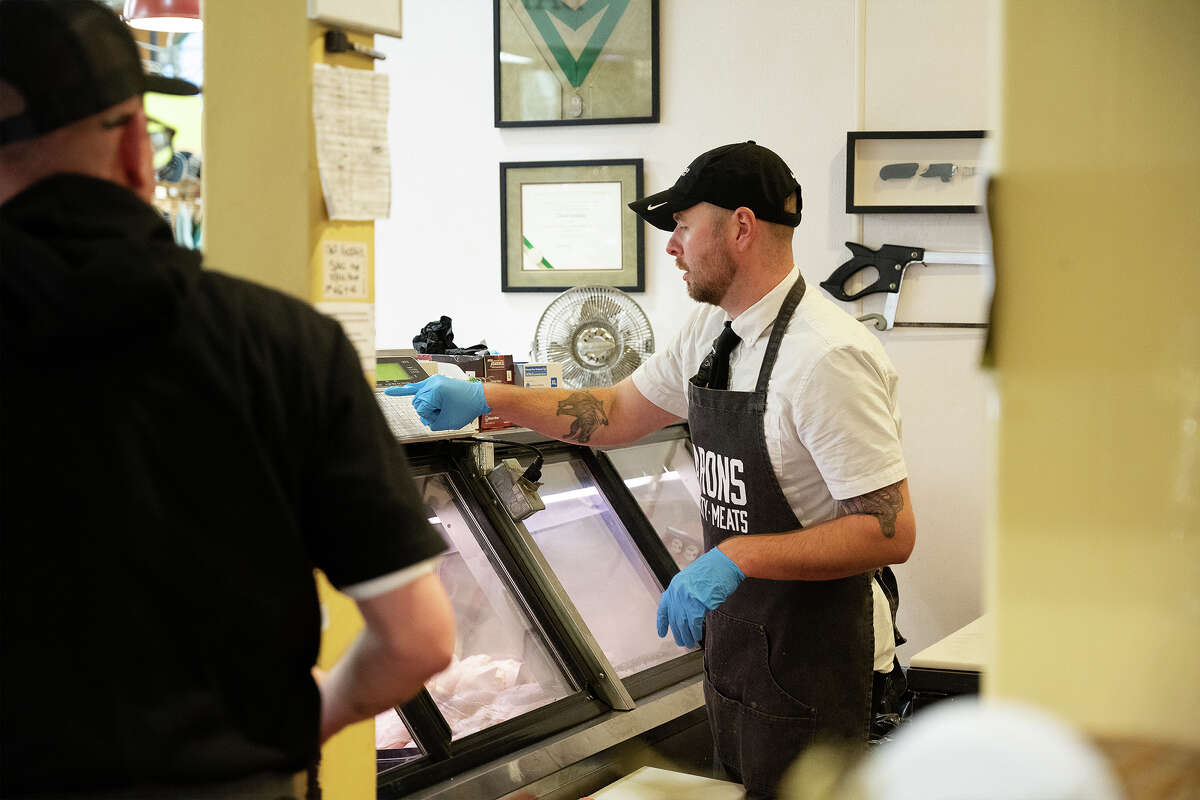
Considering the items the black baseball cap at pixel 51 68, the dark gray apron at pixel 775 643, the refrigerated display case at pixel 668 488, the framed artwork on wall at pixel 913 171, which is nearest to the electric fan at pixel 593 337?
the refrigerated display case at pixel 668 488

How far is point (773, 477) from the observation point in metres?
2.34

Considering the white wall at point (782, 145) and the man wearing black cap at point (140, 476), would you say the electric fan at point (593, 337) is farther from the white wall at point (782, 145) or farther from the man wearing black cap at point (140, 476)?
the man wearing black cap at point (140, 476)

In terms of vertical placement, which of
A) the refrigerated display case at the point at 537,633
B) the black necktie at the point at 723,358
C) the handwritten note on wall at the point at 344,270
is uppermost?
the handwritten note on wall at the point at 344,270

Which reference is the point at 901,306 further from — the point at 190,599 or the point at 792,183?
the point at 190,599

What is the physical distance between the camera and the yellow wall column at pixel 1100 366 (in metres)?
0.51

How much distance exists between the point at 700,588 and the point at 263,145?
1.21 m

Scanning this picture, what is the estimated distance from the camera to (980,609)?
431 centimetres

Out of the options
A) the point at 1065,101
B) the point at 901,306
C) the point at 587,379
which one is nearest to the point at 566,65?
the point at 587,379

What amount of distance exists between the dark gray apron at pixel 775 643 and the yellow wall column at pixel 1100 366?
1.77 metres

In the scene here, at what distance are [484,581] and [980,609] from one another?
2381 mm

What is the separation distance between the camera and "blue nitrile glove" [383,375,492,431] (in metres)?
2.67

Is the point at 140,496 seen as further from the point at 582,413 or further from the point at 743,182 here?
the point at 582,413

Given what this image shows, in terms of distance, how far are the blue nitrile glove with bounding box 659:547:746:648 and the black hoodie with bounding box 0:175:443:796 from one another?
4.25 ft

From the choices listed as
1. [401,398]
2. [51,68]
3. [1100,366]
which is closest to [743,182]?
[401,398]
